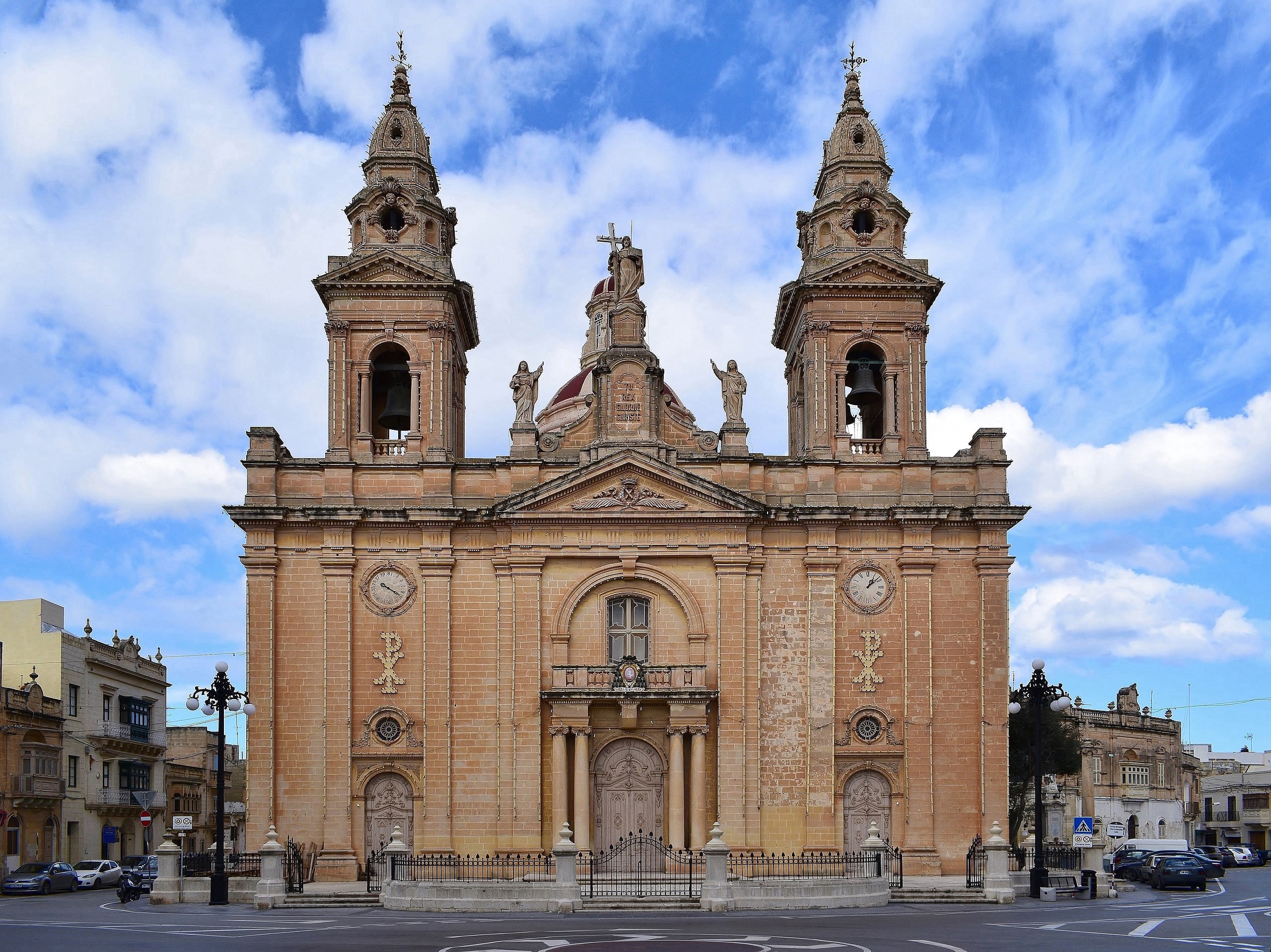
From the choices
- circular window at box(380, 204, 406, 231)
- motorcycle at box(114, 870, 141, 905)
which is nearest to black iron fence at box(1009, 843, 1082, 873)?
motorcycle at box(114, 870, 141, 905)

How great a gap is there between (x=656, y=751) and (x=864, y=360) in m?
12.9

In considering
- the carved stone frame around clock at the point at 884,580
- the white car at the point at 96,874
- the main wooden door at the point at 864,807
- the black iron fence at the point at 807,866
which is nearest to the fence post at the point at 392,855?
the black iron fence at the point at 807,866

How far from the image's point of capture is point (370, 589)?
4044cm

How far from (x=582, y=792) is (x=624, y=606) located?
Result: 17.4ft

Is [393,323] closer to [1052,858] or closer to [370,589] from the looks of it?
[370,589]

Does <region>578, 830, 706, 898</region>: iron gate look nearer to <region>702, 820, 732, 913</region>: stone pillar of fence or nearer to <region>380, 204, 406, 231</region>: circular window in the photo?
<region>702, 820, 732, 913</region>: stone pillar of fence

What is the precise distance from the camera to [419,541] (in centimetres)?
4066

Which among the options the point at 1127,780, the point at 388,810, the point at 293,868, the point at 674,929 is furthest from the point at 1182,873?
the point at 1127,780

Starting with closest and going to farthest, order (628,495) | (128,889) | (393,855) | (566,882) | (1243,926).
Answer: (1243,926)
(566,882)
(393,855)
(128,889)
(628,495)

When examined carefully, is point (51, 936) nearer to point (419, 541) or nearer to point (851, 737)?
point (419, 541)

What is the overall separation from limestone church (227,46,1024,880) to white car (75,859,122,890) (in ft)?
40.8

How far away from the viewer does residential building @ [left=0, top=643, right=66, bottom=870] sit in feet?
167

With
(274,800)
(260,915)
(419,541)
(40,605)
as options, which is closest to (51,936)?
(260,915)

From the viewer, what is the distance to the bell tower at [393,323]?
1634 inches
